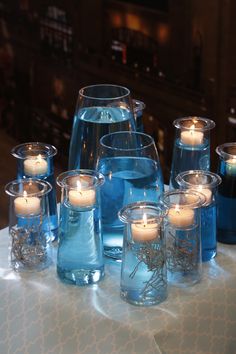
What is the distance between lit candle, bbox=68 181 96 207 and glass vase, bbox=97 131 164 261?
0.07 metres

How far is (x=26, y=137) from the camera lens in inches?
134

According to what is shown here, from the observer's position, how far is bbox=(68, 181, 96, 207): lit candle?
106 centimetres

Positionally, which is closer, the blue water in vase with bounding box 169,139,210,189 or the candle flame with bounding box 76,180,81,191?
the candle flame with bounding box 76,180,81,191

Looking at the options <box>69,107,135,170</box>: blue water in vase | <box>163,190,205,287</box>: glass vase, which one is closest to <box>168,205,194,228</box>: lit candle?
<box>163,190,205,287</box>: glass vase

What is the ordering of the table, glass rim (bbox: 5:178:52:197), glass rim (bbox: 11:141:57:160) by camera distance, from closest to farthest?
1. the table
2. glass rim (bbox: 5:178:52:197)
3. glass rim (bbox: 11:141:57:160)

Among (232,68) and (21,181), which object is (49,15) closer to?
(232,68)

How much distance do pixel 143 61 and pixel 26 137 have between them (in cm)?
92

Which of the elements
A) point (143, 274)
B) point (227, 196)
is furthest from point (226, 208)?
point (143, 274)

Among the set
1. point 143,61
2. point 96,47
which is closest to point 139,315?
point 143,61

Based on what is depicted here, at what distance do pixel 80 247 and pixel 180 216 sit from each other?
0.16 meters

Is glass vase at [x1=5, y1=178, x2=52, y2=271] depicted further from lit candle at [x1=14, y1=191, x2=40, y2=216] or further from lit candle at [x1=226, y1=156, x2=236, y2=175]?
lit candle at [x1=226, y1=156, x2=236, y2=175]

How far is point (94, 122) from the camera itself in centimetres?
122

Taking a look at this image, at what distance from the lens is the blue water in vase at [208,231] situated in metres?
1.15

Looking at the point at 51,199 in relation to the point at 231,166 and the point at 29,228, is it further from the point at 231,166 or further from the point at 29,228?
the point at 231,166
